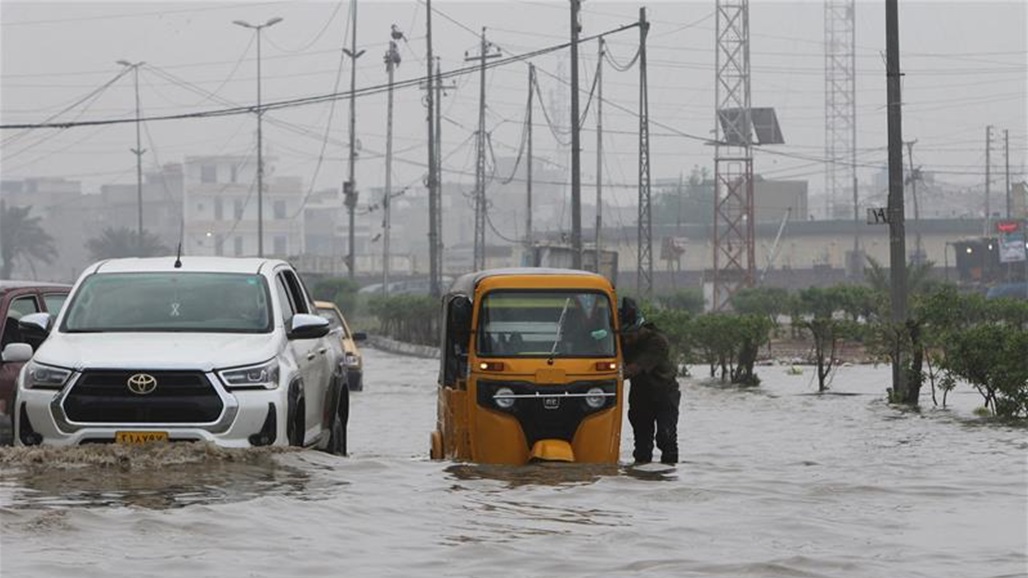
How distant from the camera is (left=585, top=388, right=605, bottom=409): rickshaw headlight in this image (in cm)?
1498

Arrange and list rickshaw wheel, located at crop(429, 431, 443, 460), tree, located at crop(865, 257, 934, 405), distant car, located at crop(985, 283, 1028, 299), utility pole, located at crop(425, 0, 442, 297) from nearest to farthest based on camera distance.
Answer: rickshaw wheel, located at crop(429, 431, 443, 460) < tree, located at crop(865, 257, 934, 405) < utility pole, located at crop(425, 0, 442, 297) < distant car, located at crop(985, 283, 1028, 299)

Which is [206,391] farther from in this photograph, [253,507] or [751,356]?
[751,356]

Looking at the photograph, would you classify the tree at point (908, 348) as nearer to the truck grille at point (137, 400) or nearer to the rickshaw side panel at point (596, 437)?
the rickshaw side panel at point (596, 437)

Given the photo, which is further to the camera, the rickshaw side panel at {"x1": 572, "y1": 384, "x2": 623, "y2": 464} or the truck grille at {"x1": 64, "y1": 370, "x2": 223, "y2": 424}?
the rickshaw side panel at {"x1": 572, "y1": 384, "x2": 623, "y2": 464}

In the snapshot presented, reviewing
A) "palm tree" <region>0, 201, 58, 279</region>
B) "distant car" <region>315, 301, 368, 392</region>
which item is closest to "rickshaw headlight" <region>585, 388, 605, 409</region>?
"distant car" <region>315, 301, 368, 392</region>

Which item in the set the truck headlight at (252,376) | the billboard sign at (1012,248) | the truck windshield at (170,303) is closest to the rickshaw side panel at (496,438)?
the truck windshield at (170,303)

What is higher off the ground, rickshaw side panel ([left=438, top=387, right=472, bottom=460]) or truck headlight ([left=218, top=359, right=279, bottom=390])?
truck headlight ([left=218, top=359, right=279, bottom=390])

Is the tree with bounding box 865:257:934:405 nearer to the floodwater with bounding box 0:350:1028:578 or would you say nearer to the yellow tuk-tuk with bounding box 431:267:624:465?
the floodwater with bounding box 0:350:1028:578

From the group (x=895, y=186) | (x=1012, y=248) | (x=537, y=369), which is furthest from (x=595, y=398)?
(x=1012, y=248)

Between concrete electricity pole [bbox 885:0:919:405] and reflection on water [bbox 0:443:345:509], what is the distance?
14.4 metres

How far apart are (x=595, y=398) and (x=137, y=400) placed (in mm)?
3827

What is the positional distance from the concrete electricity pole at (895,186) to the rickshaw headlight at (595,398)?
11.5 meters

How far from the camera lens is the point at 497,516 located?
1230cm

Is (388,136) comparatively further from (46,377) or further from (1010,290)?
(46,377)
